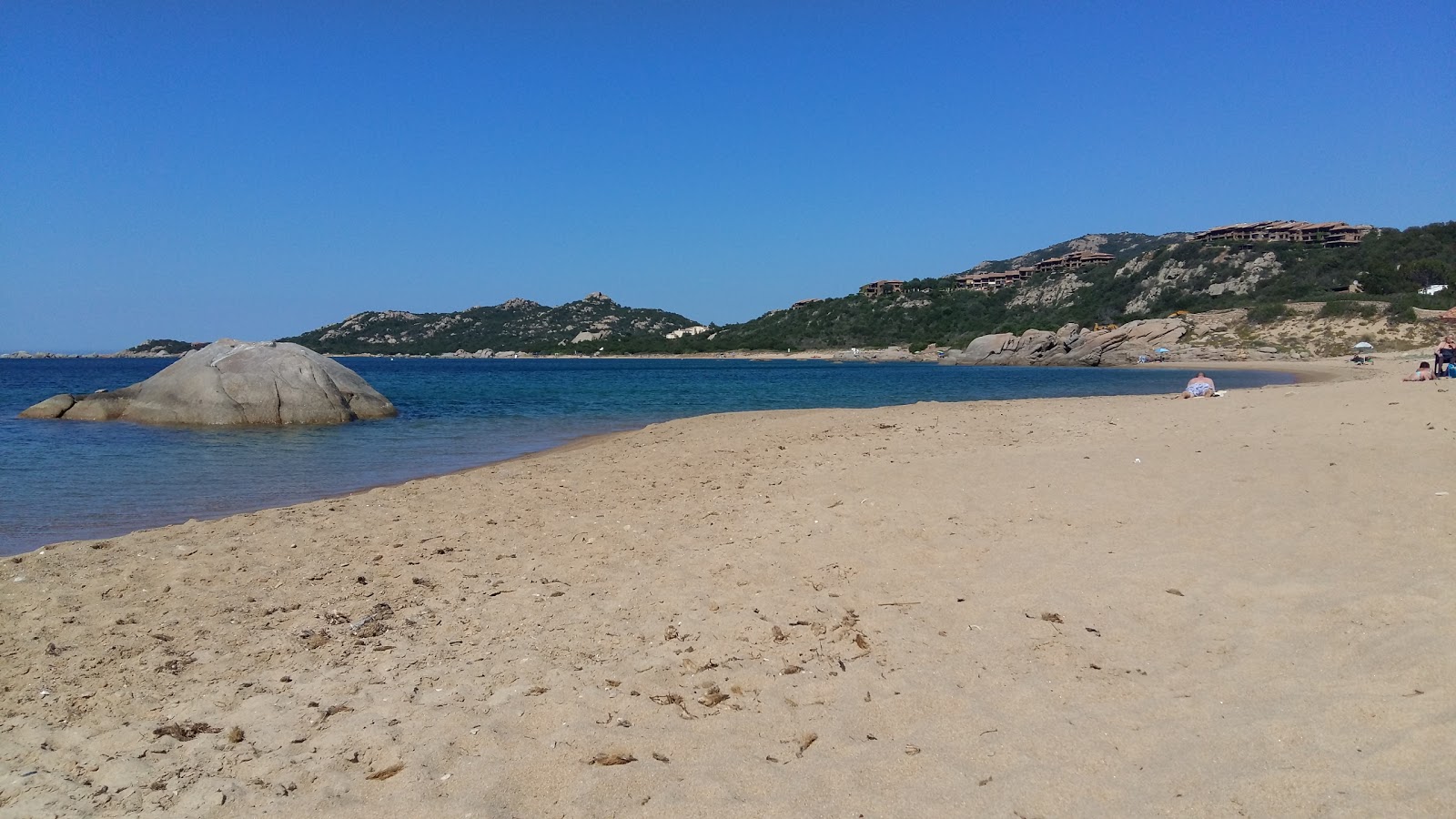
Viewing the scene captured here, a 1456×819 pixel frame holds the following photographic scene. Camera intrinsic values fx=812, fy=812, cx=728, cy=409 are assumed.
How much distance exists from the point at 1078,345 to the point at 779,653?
245 ft

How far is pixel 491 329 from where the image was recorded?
6880 inches

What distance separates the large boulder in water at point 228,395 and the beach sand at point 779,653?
43.6 feet

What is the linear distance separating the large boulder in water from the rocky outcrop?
204 feet

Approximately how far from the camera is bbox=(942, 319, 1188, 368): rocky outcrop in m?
66.8

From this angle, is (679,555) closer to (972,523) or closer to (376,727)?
(972,523)

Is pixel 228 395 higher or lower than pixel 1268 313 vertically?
lower

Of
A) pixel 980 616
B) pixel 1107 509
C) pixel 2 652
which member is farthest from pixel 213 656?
pixel 1107 509

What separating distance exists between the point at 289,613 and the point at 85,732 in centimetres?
159

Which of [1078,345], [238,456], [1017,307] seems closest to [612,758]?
[238,456]

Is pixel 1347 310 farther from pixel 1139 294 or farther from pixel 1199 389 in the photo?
pixel 1199 389

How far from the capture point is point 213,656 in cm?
465

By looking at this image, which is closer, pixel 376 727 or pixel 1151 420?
pixel 376 727

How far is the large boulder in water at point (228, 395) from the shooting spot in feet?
64.8

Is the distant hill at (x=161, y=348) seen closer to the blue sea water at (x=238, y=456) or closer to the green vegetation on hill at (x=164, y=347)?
the green vegetation on hill at (x=164, y=347)
